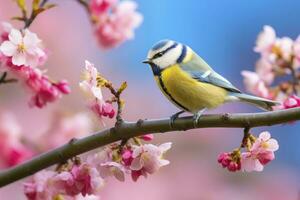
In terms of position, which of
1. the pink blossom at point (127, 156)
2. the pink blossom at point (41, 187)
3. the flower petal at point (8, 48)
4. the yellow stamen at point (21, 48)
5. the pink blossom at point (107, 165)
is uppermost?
the yellow stamen at point (21, 48)

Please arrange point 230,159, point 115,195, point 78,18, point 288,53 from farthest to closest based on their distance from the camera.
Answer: point 78,18 < point 115,195 < point 288,53 < point 230,159

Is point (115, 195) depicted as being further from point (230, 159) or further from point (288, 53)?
point (230, 159)

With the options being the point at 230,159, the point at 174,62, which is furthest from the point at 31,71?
the point at 230,159

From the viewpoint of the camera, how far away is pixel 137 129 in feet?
3.01

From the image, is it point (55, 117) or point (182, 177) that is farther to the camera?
point (182, 177)

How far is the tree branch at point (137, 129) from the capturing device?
87 cm

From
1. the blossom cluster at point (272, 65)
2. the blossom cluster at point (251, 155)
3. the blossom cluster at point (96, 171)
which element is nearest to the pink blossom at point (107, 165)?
the blossom cluster at point (96, 171)

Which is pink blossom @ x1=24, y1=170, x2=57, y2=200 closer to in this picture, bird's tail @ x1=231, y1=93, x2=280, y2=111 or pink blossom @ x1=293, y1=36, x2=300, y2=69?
bird's tail @ x1=231, y1=93, x2=280, y2=111

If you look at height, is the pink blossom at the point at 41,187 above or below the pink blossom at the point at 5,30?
below

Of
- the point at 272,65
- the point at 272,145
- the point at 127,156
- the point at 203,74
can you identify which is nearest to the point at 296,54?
the point at 272,65

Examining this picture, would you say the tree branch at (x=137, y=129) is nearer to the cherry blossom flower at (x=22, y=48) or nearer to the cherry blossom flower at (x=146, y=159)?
the cherry blossom flower at (x=146, y=159)

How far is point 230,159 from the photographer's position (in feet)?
3.15

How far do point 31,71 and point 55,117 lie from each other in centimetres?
56

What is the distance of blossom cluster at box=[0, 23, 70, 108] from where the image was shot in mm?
1017
